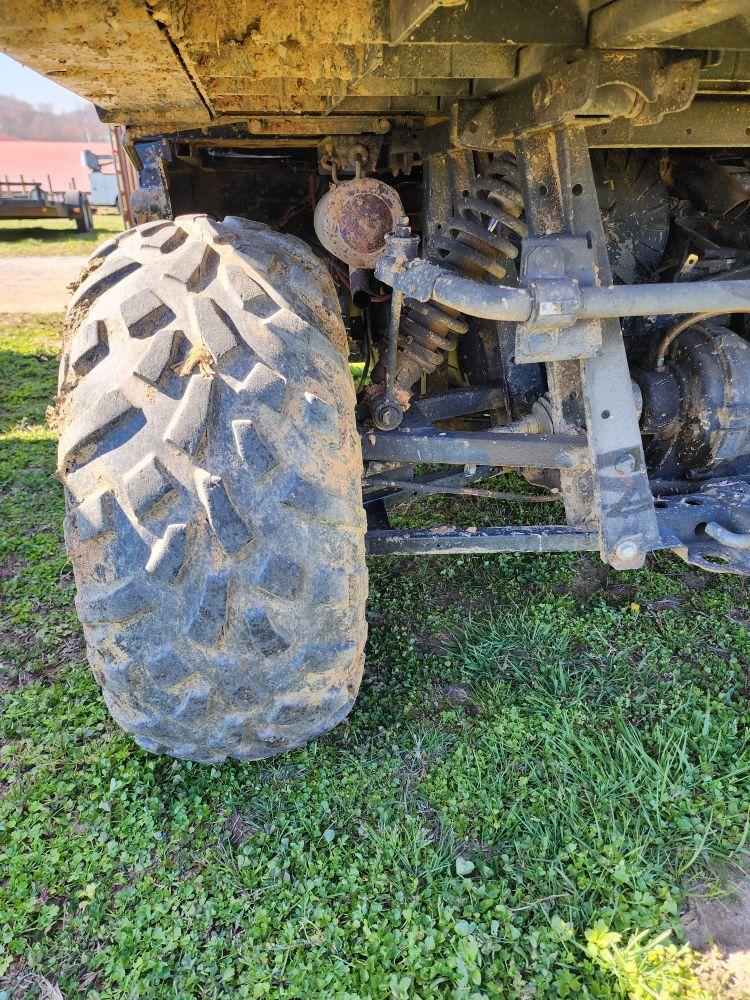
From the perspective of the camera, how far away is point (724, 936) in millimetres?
1783

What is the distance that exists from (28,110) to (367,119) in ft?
216

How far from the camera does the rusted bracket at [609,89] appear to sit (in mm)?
1750

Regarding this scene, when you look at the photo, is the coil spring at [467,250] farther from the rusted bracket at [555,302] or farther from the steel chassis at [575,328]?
the rusted bracket at [555,302]

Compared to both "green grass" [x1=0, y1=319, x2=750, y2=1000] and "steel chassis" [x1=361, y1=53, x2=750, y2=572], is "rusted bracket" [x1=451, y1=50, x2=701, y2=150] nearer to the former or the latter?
"steel chassis" [x1=361, y1=53, x2=750, y2=572]

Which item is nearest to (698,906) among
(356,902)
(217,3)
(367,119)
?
(356,902)

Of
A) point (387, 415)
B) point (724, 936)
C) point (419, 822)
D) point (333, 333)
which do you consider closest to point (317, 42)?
point (333, 333)

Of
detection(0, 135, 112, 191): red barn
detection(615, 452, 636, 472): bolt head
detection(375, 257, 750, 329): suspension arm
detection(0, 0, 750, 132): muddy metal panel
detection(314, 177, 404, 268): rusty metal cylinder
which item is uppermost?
detection(0, 135, 112, 191): red barn

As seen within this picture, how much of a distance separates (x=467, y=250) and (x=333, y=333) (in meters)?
0.71

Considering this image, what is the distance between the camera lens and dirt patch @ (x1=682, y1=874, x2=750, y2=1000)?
1.70 meters

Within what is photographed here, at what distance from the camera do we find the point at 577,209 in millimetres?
2094

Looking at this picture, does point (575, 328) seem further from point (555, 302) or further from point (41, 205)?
point (41, 205)

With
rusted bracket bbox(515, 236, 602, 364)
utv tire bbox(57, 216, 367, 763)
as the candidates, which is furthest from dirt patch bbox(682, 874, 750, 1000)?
rusted bracket bbox(515, 236, 602, 364)

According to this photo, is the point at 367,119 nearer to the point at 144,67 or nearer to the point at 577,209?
the point at 577,209

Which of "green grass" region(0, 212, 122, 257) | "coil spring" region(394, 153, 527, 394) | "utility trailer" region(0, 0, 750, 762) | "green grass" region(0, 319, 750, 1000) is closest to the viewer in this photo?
"utility trailer" region(0, 0, 750, 762)
